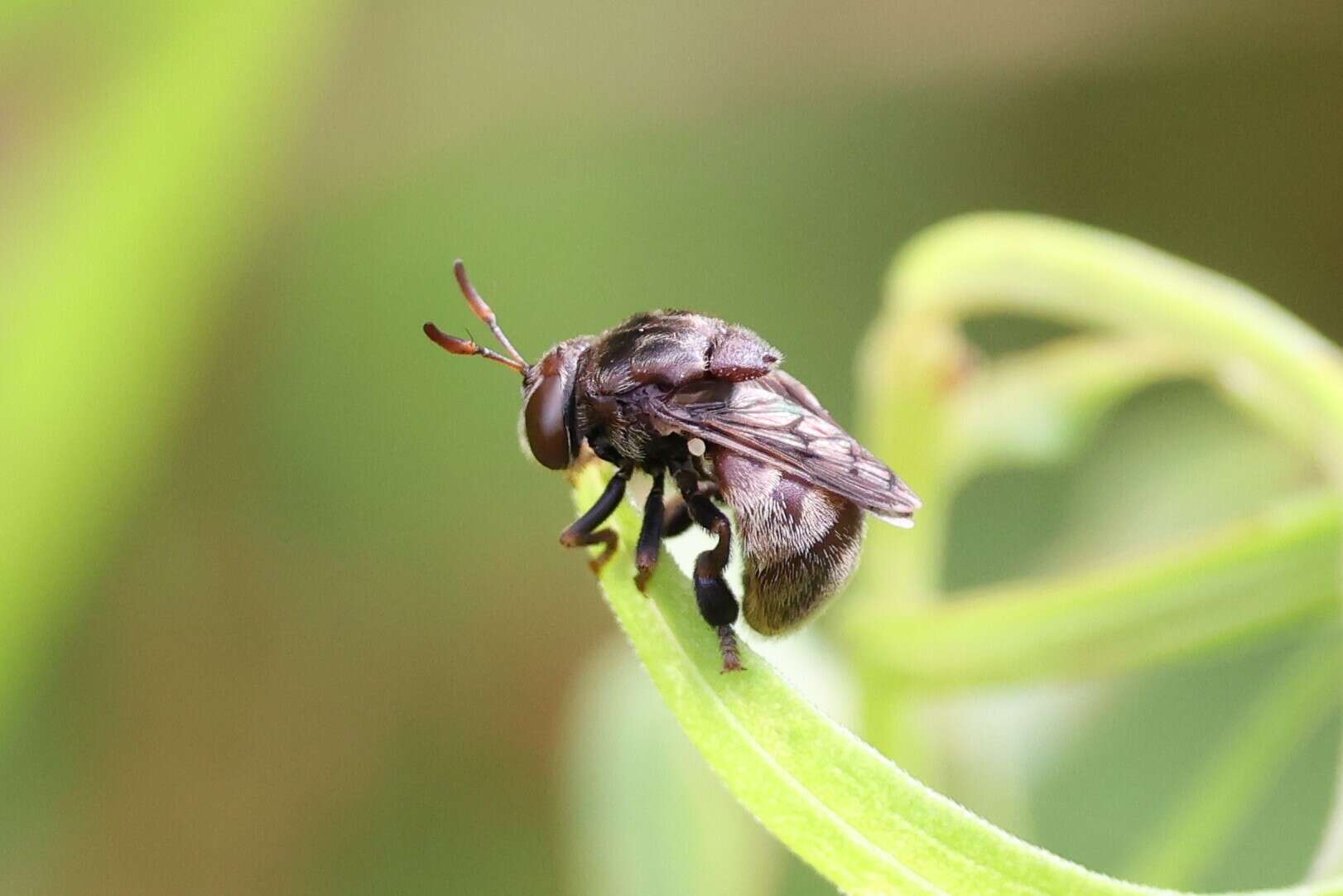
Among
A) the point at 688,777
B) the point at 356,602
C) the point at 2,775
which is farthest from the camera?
the point at 356,602

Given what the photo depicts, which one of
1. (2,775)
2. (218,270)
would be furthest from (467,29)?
(2,775)

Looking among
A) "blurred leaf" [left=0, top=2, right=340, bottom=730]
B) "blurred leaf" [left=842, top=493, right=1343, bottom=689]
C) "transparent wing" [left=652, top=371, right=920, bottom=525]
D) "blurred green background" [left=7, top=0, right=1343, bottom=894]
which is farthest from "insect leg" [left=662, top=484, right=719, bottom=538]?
"blurred leaf" [left=0, top=2, right=340, bottom=730]

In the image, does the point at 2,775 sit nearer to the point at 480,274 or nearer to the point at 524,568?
the point at 524,568

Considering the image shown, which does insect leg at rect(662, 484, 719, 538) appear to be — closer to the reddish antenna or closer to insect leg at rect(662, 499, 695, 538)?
insect leg at rect(662, 499, 695, 538)

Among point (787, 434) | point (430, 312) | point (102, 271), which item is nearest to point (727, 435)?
point (787, 434)

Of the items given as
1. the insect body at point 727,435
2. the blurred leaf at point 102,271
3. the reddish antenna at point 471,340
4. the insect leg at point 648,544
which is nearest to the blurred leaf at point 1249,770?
the insect body at point 727,435

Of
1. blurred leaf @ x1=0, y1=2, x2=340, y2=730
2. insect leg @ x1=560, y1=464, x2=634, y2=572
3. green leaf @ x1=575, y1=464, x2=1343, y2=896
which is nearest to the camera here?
green leaf @ x1=575, y1=464, x2=1343, y2=896

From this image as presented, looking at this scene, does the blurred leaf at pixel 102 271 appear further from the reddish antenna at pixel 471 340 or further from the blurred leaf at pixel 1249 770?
the blurred leaf at pixel 1249 770
